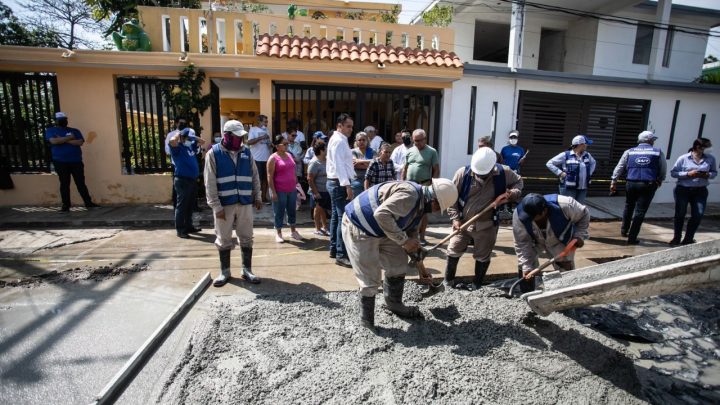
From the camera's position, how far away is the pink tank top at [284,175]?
5.76 metres

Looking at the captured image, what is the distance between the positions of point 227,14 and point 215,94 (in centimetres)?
166

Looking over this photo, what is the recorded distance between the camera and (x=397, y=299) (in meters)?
3.61

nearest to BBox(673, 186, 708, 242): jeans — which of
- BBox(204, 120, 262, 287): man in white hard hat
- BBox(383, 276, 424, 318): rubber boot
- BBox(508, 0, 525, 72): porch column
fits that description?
BBox(508, 0, 525, 72): porch column

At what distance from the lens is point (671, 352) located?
139 inches

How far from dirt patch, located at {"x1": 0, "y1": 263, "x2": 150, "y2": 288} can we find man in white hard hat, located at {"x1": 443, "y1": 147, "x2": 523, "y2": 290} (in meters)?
3.90

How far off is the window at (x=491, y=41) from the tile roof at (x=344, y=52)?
20.8 feet

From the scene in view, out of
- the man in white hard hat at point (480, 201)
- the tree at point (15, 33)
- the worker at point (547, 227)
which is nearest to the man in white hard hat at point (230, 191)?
the man in white hard hat at point (480, 201)

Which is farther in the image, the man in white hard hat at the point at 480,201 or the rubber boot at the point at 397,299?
the man in white hard hat at the point at 480,201

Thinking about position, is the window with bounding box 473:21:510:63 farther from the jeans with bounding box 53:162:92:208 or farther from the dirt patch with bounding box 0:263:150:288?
the dirt patch with bounding box 0:263:150:288

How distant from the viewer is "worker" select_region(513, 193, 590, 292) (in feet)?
12.2

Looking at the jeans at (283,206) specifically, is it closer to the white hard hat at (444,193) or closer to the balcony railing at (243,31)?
the white hard hat at (444,193)

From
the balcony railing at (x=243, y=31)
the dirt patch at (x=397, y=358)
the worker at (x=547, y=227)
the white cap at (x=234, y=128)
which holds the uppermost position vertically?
the balcony railing at (x=243, y=31)

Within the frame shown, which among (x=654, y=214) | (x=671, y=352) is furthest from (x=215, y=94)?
(x=654, y=214)

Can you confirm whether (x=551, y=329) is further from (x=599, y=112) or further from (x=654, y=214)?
(x=599, y=112)
